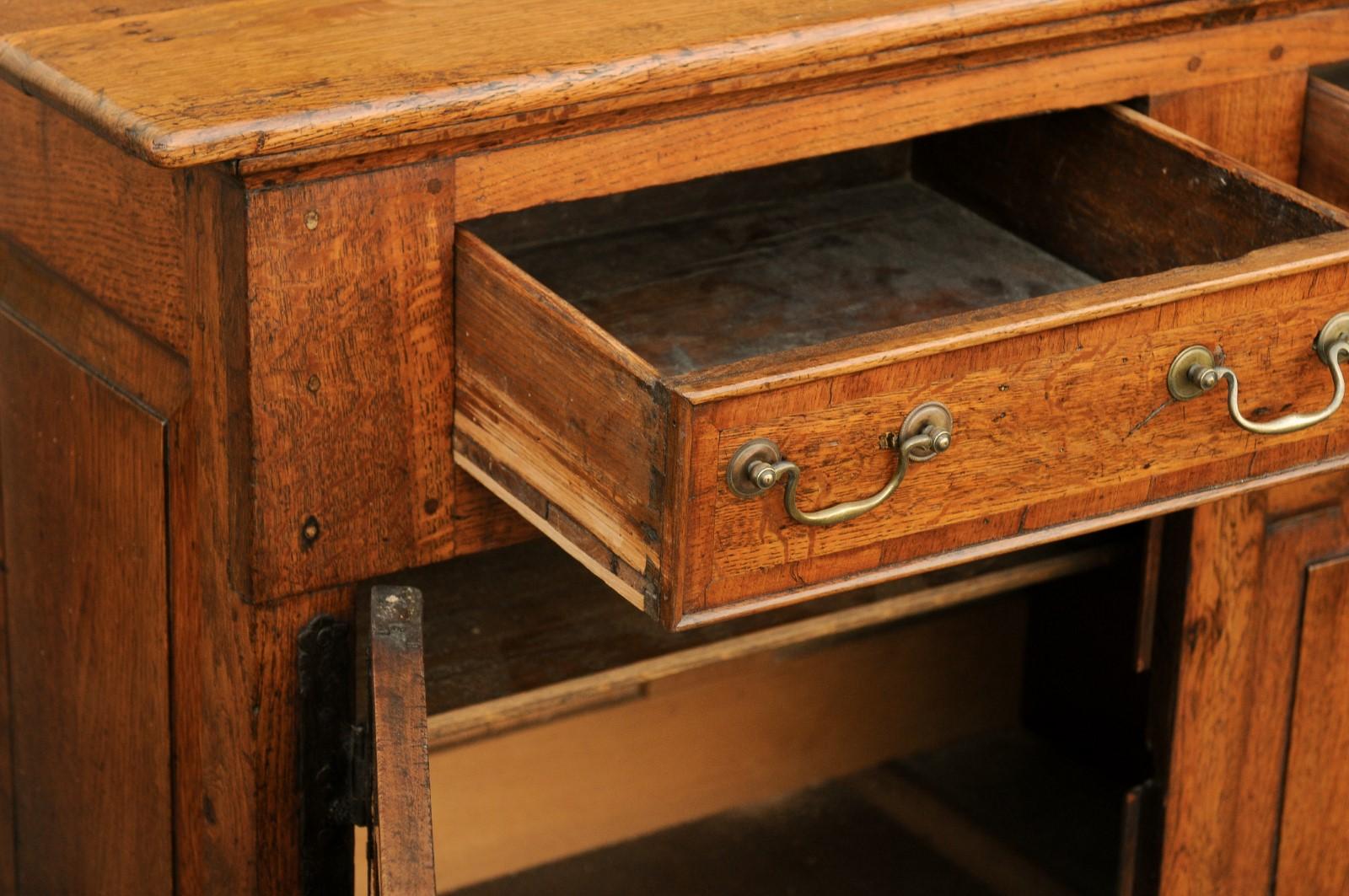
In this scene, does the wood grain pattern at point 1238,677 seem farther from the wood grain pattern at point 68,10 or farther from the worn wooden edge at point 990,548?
the wood grain pattern at point 68,10

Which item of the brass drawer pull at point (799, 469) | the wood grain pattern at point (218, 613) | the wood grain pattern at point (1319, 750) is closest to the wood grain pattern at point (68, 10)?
the wood grain pattern at point (218, 613)

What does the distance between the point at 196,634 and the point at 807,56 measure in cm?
57

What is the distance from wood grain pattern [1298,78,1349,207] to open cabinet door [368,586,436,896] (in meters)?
0.83

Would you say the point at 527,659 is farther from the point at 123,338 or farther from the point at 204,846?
the point at 123,338

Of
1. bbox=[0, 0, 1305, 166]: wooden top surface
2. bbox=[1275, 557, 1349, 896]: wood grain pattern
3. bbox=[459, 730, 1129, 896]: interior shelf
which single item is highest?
bbox=[0, 0, 1305, 166]: wooden top surface

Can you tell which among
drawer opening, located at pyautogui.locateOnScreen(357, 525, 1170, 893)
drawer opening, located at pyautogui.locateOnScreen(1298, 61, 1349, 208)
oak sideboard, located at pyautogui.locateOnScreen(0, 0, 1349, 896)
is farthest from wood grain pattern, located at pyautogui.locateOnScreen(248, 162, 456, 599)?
drawer opening, located at pyautogui.locateOnScreen(1298, 61, 1349, 208)

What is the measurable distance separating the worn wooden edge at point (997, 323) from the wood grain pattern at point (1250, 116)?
0.27m

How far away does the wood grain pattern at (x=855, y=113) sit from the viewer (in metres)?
1.33

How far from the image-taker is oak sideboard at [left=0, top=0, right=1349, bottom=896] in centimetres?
122

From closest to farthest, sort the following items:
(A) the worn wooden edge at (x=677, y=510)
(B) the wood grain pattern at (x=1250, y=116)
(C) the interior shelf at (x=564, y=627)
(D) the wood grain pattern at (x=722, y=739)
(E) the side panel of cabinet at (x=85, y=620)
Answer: (A) the worn wooden edge at (x=677, y=510), (E) the side panel of cabinet at (x=85, y=620), (B) the wood grain pattern at (x=1250, y=116), (C) the interior shelf at (x=564, y=627), (D) the wood grain pattern at (x=722, y=739)

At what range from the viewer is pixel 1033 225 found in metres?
1.67

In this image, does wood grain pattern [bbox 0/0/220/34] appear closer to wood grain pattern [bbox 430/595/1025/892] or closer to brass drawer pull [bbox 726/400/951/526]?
brass drawer pull [bbox 726/400/951/526]

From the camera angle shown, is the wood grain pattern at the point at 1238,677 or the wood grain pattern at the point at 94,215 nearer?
the wood grain pattern at the point at 94,215

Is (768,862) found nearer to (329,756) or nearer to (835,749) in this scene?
(835,749)
